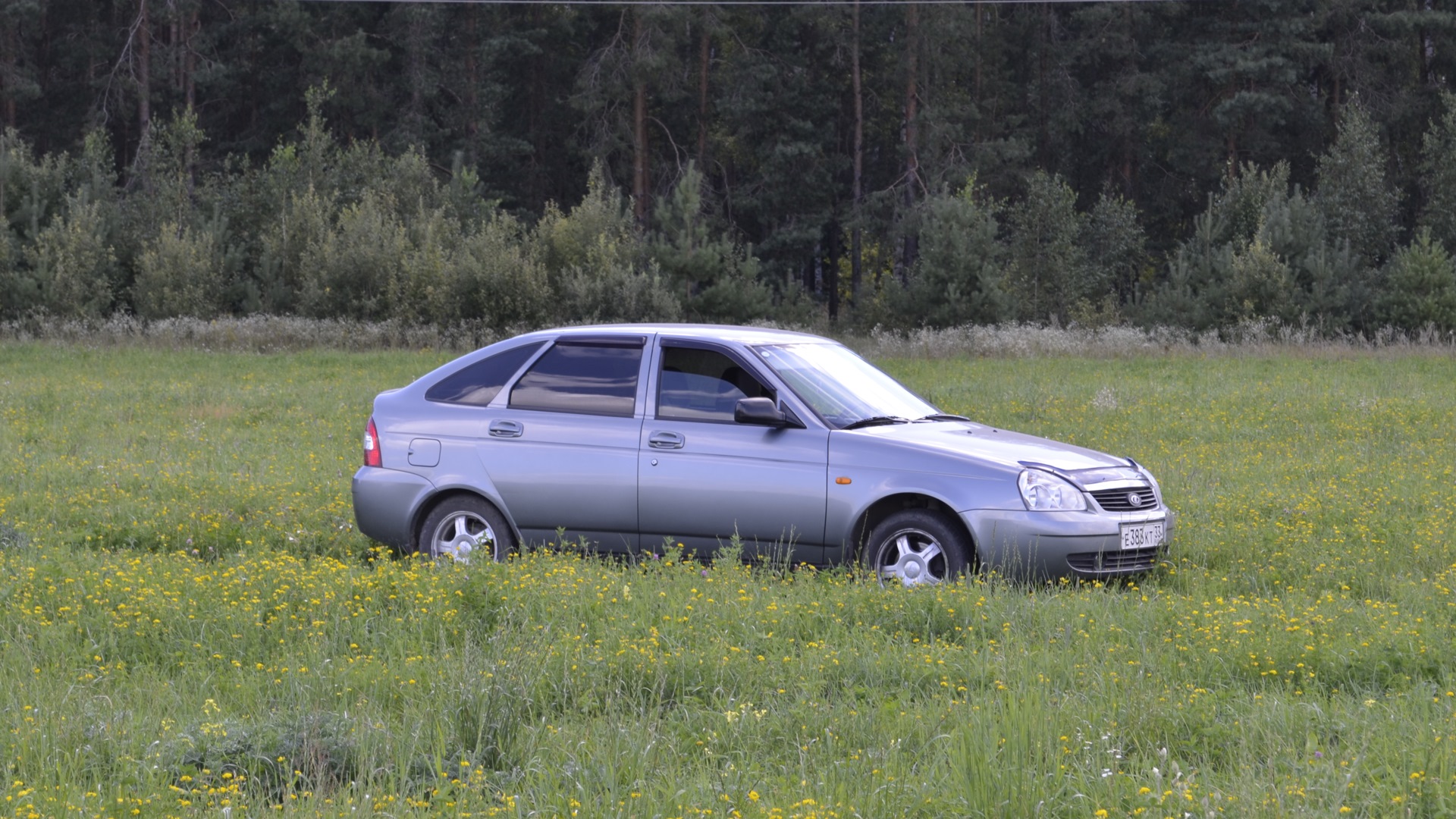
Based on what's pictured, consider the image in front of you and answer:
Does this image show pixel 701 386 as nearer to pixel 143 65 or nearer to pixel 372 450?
pixel 372 450

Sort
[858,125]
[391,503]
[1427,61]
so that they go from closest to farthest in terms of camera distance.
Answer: [391,503] < [1427,61] < [858,125]

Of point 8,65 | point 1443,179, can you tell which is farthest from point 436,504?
point 8,65

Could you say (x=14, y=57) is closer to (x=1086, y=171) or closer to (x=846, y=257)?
(x=846, y=257)

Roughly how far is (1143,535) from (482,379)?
4.10m

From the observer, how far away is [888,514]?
312 inches

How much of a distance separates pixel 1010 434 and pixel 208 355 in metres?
23.8

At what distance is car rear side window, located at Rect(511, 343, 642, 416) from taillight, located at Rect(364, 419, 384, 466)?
0.94 meters

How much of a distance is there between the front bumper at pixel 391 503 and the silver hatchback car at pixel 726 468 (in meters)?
0.01

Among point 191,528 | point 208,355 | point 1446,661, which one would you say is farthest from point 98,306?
point 1446,661

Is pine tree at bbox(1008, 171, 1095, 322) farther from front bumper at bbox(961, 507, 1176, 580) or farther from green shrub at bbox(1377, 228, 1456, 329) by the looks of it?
front bumper at bbox(961, 507, 1176, 580)

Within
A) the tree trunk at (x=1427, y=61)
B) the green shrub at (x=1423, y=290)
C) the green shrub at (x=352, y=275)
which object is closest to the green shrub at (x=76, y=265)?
the green shrub at (x=352, y=275)

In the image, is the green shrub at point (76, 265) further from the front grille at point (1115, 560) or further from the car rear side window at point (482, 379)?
the front grille at point (1115, 560)

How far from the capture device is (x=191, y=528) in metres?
9.87

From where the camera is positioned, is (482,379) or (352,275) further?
(352,275)
